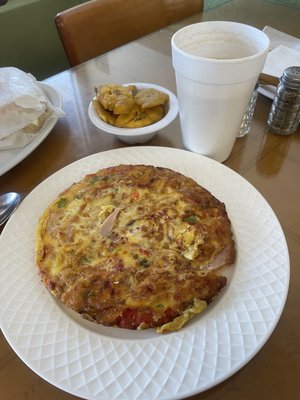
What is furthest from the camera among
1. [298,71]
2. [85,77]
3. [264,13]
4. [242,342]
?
[264,13]

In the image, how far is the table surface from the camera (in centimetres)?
51

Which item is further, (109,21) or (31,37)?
Answer: (31,37)

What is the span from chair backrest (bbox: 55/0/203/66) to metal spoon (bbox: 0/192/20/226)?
32.1 inches

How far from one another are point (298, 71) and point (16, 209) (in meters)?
0.73

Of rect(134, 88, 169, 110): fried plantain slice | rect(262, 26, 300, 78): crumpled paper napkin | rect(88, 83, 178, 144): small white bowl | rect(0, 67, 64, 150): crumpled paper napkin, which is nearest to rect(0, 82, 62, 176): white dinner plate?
rect(0, 67, 64, 150): crumpled paper napkin

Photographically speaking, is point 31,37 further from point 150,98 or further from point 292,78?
point 292,78

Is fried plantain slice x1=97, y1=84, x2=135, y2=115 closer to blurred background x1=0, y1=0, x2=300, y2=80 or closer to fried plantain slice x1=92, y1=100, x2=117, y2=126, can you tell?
fried plantain slice x1=92, y1=100, x2=117, y2=126

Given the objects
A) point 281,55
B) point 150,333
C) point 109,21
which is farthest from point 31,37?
point 150,333

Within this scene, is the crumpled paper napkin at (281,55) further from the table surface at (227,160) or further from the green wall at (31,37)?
the green wall at (31,37)

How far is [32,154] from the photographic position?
0.90 m

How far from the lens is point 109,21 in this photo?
139cm

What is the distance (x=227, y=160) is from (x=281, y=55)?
0.48 m

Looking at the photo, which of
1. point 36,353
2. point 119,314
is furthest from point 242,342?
point 36,353

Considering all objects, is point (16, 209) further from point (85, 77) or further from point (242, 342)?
point (85, 77)
